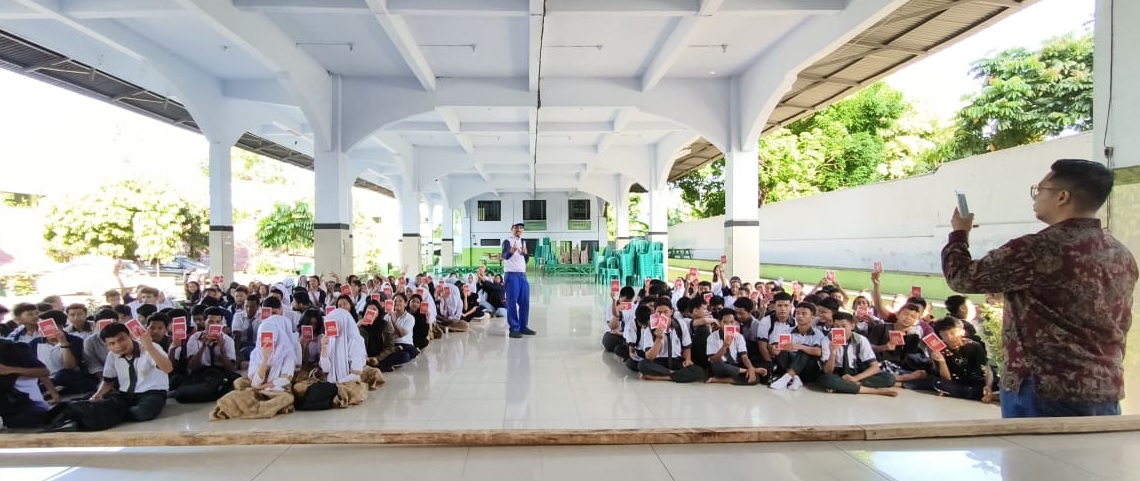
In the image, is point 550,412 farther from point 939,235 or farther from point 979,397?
point 939,235

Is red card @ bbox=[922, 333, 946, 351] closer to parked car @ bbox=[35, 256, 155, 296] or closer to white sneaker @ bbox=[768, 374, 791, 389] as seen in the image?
white sneaker @ bbox=[768, 374, 791, 389]

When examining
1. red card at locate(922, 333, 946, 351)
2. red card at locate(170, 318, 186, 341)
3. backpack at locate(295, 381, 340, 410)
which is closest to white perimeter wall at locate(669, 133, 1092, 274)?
red card at locate(922, 333, 946, 351)

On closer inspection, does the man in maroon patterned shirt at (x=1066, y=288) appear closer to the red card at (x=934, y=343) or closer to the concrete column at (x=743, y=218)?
the red card at (x=934, y=343)

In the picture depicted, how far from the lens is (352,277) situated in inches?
381

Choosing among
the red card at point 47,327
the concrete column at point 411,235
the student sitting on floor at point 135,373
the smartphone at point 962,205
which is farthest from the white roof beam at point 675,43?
the concrete column at point 411,235

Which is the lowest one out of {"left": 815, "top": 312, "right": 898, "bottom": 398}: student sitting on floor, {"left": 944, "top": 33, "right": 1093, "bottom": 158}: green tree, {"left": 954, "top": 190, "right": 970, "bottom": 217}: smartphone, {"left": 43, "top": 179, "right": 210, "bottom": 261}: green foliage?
{"left": 815, "top": 312, "right": 898, "bottom": 398}: student sitting on floor

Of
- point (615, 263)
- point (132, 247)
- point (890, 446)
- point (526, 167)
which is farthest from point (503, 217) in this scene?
point (890, 446)

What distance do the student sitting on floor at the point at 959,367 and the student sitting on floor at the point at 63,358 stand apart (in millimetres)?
7784

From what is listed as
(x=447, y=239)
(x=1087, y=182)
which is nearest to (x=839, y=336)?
(x=1087, y=182)

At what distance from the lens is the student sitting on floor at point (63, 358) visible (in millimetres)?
5316

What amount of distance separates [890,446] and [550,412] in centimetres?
281

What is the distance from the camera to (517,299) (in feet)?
30.6

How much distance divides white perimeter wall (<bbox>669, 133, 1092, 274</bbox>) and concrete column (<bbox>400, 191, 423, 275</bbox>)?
477 inches

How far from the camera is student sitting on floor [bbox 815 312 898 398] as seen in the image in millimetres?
5454
